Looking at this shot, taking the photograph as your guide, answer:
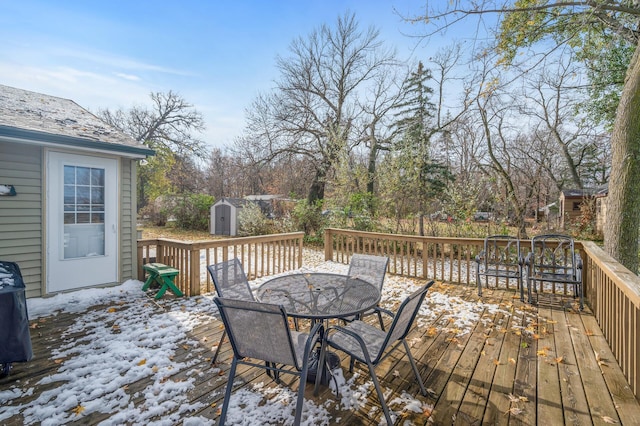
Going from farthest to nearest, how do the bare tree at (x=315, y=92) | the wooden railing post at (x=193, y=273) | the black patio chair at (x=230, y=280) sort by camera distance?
the bare tree at (x=315, y=92) < the wooden railing post at (x=193, y=273) < the black patio chair at (x=230, y=280)

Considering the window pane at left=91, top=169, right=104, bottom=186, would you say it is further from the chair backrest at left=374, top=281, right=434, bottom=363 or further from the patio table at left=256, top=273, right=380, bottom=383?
the chair backrest at left=374, top=281, right=434, bottom=363

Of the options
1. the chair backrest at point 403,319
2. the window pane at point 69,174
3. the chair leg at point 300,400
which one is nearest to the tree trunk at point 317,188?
the window pane at point 69,174

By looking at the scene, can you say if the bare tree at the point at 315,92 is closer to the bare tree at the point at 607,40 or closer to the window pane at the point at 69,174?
the bare tree at the point at 607,40

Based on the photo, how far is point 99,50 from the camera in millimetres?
6387

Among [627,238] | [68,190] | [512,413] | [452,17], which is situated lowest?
[512,413]

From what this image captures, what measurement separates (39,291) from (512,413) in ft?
17.2

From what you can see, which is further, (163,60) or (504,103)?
(504,103)

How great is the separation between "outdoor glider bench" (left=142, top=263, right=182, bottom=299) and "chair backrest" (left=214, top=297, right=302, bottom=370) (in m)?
2.73

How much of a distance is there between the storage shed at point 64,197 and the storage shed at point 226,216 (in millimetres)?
7818

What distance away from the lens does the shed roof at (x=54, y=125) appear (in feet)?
11.8

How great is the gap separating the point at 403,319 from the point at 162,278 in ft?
11.3

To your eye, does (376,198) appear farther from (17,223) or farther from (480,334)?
(17,223)

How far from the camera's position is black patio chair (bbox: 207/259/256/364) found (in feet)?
8.57

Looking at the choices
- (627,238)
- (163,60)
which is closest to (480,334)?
(627,238)
